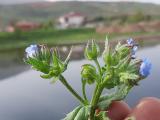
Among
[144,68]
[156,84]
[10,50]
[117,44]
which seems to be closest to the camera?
[144,68]

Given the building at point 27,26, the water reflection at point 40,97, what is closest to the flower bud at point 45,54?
the water reflection at point 40,97

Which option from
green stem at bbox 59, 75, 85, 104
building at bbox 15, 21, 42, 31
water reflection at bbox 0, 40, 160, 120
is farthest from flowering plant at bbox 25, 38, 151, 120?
building at bbox 15, 21, 42, 31

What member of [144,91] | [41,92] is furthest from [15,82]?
[144,91]

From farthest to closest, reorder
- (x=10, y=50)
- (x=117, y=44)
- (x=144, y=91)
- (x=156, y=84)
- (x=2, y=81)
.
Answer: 1. (x=10, y=50)
2. (x=2, y=81)
3. (x=156, y=84)
4. (x=144, y=91)
5. (x=117, y=44)

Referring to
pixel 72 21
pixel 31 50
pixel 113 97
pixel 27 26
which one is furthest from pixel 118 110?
pixel 72 21

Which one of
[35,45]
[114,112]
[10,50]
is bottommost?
[114,112]

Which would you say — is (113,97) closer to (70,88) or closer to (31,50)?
(70,88)

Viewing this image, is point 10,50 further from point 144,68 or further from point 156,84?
point 144,68

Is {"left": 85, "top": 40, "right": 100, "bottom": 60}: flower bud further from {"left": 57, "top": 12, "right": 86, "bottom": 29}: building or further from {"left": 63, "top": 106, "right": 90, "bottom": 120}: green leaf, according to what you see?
{"left": 57, "top": 12, "right": 86, "bottom": 29}: building
